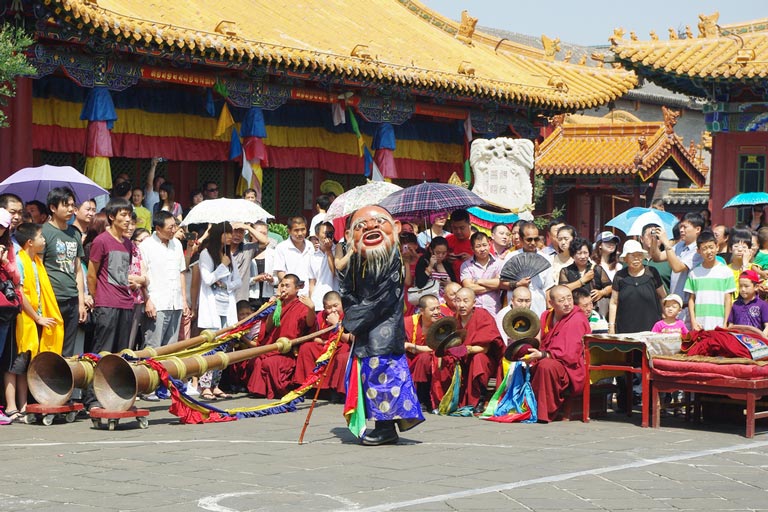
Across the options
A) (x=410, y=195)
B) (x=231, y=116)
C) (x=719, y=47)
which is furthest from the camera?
(x=719, y=47)

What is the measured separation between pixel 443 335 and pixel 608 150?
2072cm

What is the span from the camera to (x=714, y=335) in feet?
33.3

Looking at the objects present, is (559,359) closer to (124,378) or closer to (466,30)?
(124,378)

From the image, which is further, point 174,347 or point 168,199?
point 168,199

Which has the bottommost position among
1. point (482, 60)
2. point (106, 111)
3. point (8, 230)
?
point (8, 230)

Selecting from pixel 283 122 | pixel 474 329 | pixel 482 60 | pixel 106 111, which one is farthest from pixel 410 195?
pixel 482 60

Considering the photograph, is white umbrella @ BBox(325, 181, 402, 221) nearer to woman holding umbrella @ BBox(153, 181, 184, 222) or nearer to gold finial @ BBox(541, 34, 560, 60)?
woman holding umbrella @ BBox(153, 181, 184, 222)

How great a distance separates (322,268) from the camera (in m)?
12.6

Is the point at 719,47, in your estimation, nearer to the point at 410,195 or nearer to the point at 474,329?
the point at 410,195

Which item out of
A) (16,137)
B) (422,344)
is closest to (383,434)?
(422,344)

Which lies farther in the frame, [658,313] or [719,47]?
[719,47]

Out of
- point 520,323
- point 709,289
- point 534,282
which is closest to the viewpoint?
point 520,323

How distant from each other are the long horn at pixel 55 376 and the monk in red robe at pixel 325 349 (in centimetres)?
252

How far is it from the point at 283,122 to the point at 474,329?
775 centimetres
